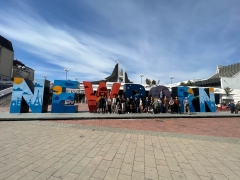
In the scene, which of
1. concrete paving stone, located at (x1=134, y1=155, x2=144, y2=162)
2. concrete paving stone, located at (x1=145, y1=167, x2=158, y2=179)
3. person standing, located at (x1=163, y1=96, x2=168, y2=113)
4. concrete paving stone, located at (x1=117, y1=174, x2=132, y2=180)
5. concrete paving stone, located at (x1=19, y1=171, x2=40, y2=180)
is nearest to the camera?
concrete paving stone, located at (x1=19, y1=171, x2=40, y2=180)

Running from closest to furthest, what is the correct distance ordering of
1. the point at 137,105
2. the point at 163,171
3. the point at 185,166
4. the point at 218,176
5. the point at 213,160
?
the point at 218,176, the point at 163,171, the point at 185,166, the point at 213,160, the point at 137,105

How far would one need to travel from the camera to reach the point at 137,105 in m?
14.5

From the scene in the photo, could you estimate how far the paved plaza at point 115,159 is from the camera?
3125mm

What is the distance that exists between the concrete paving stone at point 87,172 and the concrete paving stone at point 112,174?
333mm

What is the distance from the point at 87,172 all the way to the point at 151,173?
1.38 meters

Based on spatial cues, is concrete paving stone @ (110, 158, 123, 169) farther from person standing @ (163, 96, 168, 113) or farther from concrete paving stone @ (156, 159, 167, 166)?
person standing @ (163, 96, 168, 113)

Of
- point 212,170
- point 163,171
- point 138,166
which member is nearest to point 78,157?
point 138,166

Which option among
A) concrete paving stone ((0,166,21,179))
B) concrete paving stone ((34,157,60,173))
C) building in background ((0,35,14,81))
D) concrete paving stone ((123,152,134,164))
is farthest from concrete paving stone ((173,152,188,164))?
building in background ((0,35,14,81))

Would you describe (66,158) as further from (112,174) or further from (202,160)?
A: (202,160)

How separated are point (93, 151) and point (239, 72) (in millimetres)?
63156

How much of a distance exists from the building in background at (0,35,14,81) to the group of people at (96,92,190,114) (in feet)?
171

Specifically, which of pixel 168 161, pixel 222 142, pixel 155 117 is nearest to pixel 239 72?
pixel 155 117

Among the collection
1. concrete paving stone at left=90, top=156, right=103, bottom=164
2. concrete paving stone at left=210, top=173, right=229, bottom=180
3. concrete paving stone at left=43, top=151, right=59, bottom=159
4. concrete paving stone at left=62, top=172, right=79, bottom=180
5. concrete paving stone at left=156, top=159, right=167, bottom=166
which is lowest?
concrete paving stone at left=210, top=173, right=229, bottom=180

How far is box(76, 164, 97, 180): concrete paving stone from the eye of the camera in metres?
2.96
